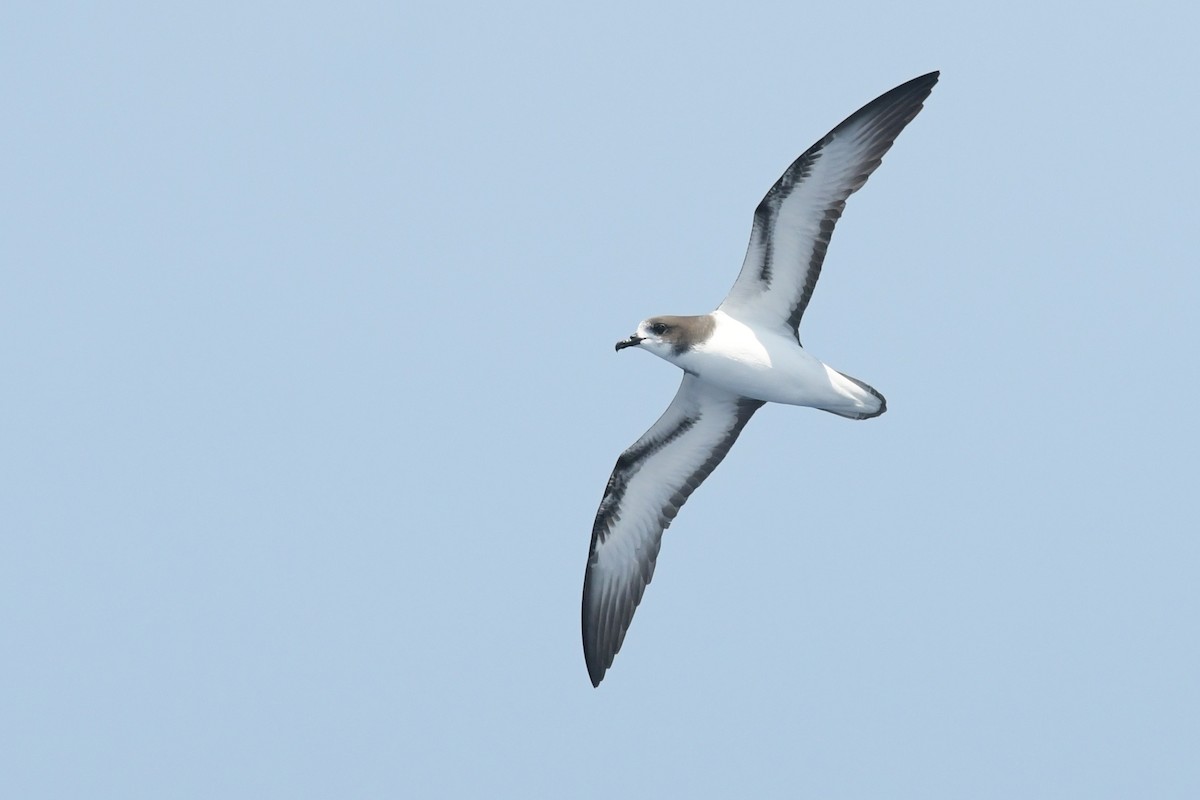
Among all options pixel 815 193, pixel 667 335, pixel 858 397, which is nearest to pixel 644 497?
pixel 667 335

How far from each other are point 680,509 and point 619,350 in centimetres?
274

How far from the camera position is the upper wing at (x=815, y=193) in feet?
55.1

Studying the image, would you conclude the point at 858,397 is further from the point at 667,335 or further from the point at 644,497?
the point at 644,497

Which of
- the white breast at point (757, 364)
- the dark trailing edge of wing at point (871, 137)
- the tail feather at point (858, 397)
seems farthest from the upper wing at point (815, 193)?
the tail feather at point (858, 397)

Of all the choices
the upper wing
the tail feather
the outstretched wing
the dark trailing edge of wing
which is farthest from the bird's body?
the dark trailing edge of wing

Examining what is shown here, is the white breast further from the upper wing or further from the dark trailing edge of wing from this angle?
the dark trailing edge of wing

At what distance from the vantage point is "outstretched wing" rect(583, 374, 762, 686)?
18406mm

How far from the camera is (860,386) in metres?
17.3

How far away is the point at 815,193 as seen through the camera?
1692cm

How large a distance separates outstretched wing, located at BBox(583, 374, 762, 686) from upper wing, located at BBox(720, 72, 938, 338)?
1.76m

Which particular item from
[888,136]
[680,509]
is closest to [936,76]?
[888,136]

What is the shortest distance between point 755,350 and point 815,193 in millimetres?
2005

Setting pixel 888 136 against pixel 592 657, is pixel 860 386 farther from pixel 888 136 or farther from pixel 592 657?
pixel 592 657

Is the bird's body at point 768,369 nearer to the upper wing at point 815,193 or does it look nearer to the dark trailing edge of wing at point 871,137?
the upper wing at point 815,193
